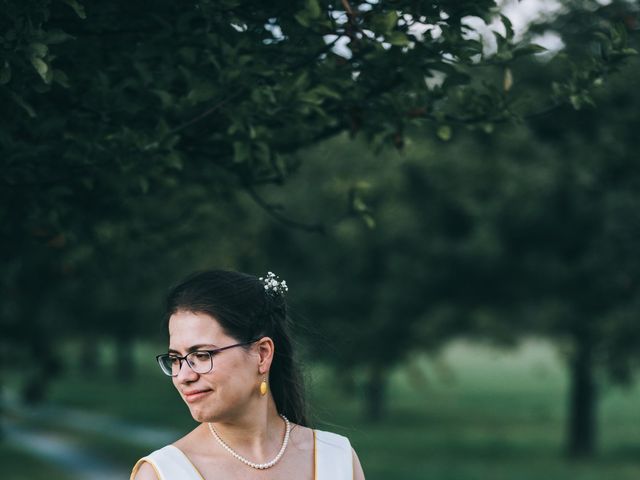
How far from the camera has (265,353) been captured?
122 inches

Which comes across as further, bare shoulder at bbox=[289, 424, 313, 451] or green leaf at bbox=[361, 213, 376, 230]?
green leaf at bbox=[361, 213, 376, 230]

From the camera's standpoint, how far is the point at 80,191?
5289 millimetres

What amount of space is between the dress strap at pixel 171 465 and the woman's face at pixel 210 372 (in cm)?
14

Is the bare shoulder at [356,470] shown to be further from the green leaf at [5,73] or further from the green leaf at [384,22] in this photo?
the green leaf at [5,73]

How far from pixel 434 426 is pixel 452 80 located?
21.2 meters

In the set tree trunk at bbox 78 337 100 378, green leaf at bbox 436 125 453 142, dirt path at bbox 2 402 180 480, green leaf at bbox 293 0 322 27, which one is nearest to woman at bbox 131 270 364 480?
green leaf at bbox 293 0 322 27

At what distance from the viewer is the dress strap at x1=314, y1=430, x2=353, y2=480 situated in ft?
10.6

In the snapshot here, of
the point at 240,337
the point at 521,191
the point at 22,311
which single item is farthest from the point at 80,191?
the point at 521,191

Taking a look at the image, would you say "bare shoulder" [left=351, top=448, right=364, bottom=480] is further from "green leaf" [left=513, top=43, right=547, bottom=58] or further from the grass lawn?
the grass lawn

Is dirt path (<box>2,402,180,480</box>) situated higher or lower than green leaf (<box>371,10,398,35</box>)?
higher

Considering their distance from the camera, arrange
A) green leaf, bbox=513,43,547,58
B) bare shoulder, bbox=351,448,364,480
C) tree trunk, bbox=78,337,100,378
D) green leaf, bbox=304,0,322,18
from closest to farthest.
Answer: bare shoulder, bbox=351,448,364,480 → green leaf, bbox=304,0,322,18 → green leaf, bbox=513,43,547,58 → tree trunk, bbox=78,337,100,378

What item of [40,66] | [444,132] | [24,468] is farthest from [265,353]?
[24,468]

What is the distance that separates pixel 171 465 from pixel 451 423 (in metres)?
23.4

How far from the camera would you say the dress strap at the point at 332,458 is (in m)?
3.24
